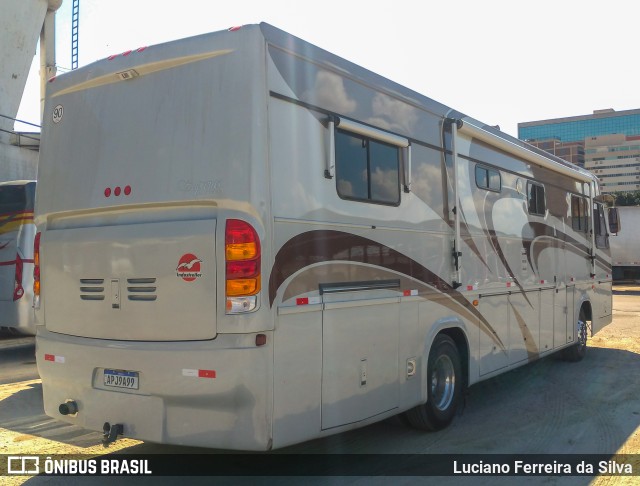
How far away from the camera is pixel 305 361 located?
4.48 m

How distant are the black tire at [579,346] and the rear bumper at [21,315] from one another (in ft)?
29.2

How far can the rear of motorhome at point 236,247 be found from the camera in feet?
13.9

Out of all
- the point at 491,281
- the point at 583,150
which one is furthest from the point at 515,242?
the point at 583,150

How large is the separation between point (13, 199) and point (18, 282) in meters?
1.44

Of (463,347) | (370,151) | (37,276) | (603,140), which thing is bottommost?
(463,347)

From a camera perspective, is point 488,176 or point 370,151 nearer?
point 370,151

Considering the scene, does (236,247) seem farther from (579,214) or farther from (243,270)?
(579,214)

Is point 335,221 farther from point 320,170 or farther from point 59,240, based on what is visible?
point 59,240

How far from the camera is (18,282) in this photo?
1019 centimetres

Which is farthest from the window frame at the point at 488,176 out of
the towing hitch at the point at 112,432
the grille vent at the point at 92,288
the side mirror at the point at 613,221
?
the side mirror at the point at 613,221

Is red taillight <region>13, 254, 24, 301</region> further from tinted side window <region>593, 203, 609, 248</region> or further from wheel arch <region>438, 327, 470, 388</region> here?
tinted side window <region>593, 203, 609, 248</region>

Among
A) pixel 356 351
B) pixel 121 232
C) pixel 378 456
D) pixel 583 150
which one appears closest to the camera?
pixel 121 232

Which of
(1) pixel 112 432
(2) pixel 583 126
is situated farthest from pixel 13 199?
(2) pixel 583 126

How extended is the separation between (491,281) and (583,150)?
5213 inches
